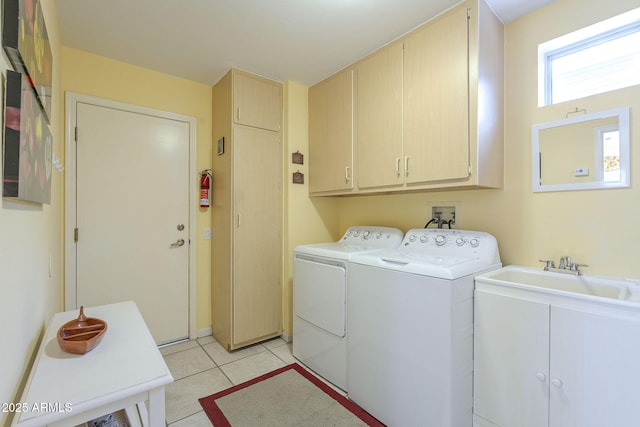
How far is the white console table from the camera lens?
751mm

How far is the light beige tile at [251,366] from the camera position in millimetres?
2121

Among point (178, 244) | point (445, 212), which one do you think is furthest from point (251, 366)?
point (445, 212)

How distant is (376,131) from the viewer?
2.14 m

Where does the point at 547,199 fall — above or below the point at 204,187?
below

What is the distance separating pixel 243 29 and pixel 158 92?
111 centimetres

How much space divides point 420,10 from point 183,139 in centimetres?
218

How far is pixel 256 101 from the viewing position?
101 inches

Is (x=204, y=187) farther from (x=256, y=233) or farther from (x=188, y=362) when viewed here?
(x=188, y=362)

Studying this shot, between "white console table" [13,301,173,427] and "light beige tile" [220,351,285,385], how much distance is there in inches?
47.2

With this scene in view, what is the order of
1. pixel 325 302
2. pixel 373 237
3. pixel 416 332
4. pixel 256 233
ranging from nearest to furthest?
1. pixel 416 332
2. pixel 325 302
3. pixel 373 237
4. pixel 256 233

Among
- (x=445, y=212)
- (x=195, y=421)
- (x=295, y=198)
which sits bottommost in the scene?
(x=195, y=421)

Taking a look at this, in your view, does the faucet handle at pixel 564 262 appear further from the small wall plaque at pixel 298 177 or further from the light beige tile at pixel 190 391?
the light beige tile at pixel 190 391

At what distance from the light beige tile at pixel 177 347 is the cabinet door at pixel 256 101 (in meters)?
2.06

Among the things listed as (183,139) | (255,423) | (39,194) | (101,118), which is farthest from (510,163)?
(101,118)
